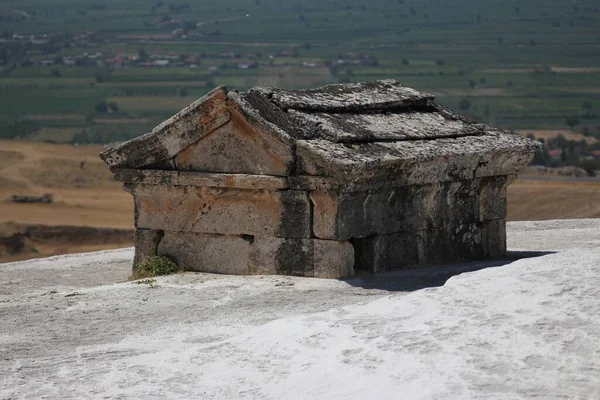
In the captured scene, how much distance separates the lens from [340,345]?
837cm

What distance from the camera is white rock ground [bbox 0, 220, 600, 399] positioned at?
25.3ft

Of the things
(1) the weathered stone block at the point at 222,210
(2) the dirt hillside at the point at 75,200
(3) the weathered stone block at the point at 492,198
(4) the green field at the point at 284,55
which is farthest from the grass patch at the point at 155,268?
(4) the green field at the point at 284,55

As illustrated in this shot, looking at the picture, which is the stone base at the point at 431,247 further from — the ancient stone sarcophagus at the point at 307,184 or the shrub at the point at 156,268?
the shrub at the point at 156,268

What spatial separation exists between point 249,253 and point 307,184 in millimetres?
973

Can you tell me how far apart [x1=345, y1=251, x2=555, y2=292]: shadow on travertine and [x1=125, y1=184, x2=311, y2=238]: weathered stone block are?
2.12 feet

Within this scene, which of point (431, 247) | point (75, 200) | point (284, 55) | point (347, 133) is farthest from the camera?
point (284, 55)

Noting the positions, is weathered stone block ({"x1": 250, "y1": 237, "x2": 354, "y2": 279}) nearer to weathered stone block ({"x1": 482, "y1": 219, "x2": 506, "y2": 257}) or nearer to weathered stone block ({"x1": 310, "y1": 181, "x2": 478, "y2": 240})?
weathered stone block ({"x1": 310, "y1": 181, "x2": 478, "y2": 240})

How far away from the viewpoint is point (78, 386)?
8.26 metres

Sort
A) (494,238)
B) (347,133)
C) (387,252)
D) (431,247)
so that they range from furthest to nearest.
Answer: (494,238), (431,247), (387,252), (347,133)

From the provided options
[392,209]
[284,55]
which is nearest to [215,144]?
[392,209]

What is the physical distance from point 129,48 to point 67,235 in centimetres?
6556

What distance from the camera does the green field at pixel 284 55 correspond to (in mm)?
72312

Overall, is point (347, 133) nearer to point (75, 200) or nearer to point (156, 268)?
point (156, 268)

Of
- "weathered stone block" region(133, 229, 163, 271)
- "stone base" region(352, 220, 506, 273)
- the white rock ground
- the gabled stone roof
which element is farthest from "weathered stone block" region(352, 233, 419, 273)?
"weathered stone block" region(133, 229, 163, 271)
